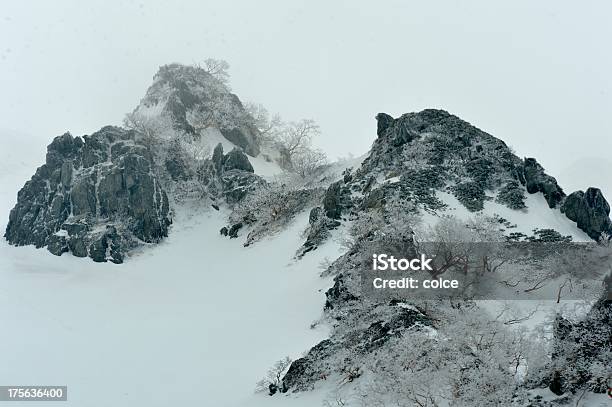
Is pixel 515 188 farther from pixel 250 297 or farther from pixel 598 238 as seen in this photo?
pixel 250 297

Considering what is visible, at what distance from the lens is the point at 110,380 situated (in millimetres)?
30328

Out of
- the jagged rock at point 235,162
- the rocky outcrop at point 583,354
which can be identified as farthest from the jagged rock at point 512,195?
the jagged rock at point 235,162

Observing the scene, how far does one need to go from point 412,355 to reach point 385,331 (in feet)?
16.6

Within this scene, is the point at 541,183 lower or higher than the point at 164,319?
higher

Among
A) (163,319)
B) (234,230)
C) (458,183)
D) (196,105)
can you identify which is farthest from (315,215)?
(196,105)

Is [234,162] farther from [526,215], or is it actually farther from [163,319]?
[526,215]

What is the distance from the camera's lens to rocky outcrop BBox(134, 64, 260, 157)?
73006 mm

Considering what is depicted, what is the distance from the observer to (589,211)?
38219mm

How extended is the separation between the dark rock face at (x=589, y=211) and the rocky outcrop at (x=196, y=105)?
47.4 m

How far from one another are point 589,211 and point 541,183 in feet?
15.9

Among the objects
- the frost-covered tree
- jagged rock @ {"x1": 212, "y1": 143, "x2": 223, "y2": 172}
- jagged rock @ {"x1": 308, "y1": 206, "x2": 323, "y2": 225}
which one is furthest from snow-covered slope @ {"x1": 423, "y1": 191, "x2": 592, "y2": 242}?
jagged rock @ {"x1": 212, "y1": 143, "x2": 223, "y2": 172}

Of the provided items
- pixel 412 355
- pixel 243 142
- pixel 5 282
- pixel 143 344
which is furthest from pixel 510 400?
pixel 243 142

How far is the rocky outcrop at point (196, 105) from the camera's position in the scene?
240 feet

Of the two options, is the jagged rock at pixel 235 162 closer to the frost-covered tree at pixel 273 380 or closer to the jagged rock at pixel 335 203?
the jagged rock at pixel 335 203
